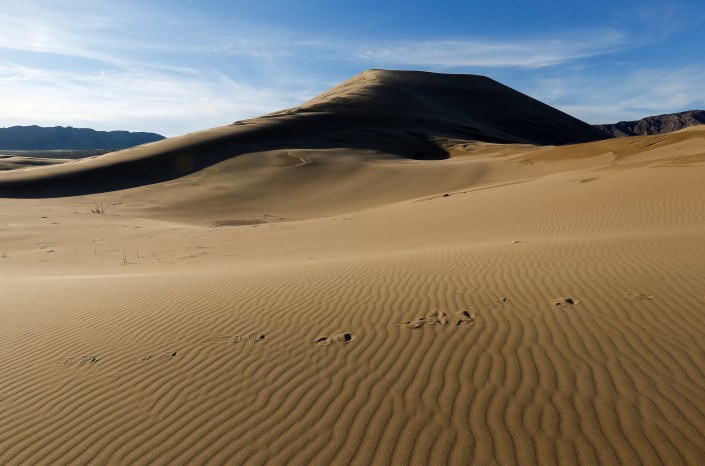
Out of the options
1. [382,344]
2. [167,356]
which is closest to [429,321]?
[382,344]

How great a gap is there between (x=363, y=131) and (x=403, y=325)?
2007 inches

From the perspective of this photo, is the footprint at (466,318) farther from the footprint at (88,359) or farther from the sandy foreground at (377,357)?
the footprint at (88,359)

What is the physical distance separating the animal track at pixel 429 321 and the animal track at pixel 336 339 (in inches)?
25.8

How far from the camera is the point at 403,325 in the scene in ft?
18.4

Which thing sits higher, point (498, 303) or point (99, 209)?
point (498, 303)

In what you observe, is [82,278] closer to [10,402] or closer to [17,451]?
[10,402]

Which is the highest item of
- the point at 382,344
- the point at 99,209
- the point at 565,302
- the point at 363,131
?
the point at 363,131

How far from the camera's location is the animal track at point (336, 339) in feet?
17.5

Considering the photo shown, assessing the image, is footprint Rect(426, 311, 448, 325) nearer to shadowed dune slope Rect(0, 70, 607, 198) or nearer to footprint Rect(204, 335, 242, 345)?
footprint Rect(204, 335, 242, 345)

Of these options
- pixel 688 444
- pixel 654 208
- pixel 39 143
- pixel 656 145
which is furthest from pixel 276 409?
pixel 39 143

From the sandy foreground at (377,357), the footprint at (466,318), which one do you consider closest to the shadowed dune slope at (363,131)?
the sandy foreground at (377,357)

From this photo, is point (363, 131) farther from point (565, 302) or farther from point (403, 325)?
point (403, 325)

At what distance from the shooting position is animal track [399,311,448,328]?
18.3 feet

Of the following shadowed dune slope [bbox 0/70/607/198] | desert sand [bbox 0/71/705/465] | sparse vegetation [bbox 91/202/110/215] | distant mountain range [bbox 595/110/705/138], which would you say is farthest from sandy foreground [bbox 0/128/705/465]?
distant mountain range [bbox 595/110/705/138]
